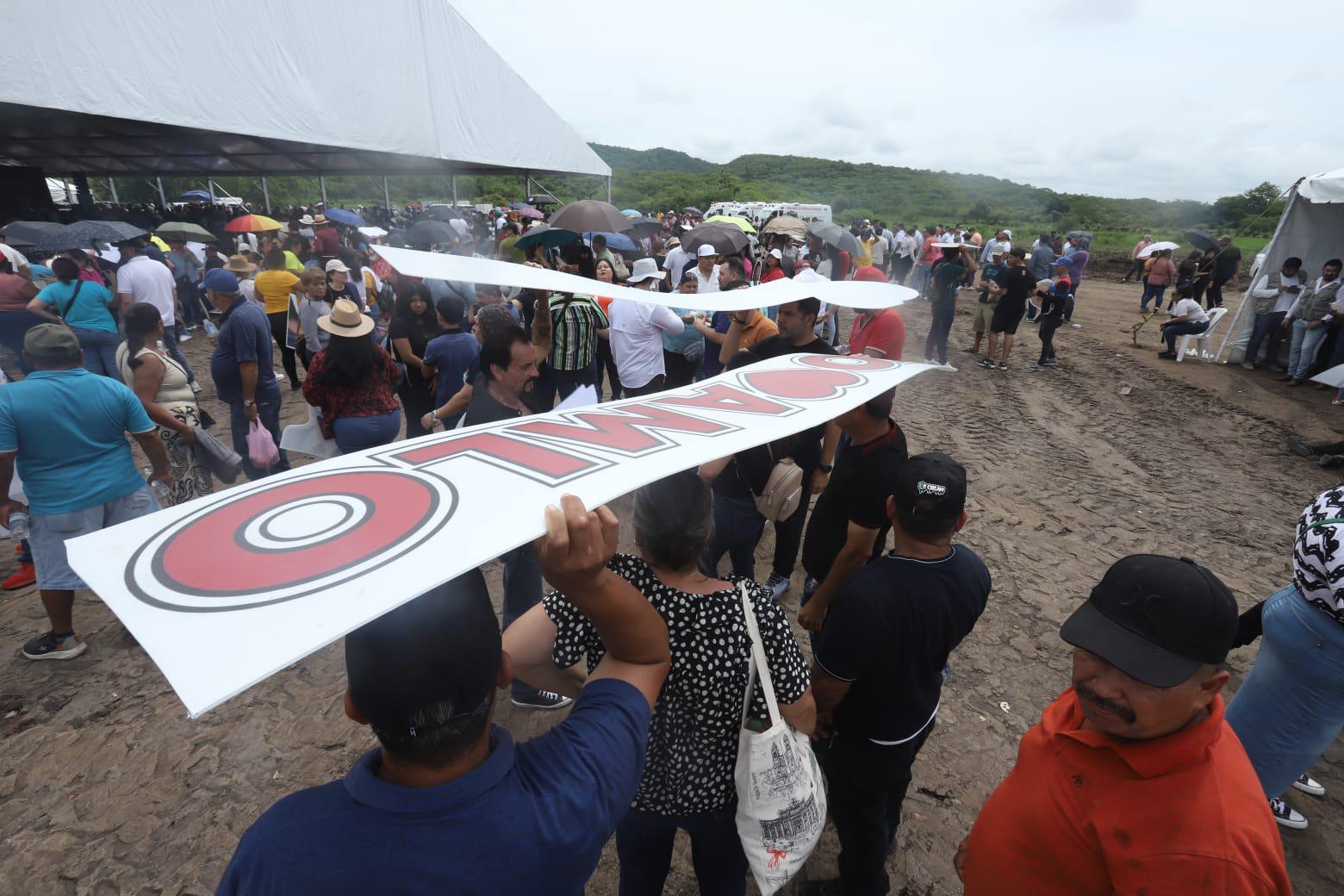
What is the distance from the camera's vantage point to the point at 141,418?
3285 mm

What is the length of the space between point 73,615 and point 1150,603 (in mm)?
5846

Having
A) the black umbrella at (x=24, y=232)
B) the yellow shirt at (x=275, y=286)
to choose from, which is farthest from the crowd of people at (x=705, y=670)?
the black umbrella at (x=24, y=232)

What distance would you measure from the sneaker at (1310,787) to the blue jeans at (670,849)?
317cm

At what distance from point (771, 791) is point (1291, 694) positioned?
240cm

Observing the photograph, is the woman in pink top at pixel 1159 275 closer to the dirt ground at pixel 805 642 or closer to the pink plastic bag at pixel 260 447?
the dirt ground at pixel 805 642

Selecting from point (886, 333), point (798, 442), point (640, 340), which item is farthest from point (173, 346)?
point (886, 333)

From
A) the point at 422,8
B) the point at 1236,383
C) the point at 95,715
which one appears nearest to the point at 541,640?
the point at 95,715

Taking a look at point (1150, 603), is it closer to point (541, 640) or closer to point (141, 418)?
point (541, 640)

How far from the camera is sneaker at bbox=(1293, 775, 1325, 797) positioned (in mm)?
2980

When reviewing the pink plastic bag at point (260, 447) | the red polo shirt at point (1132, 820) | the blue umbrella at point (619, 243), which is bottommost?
the pink plastic bag at point (260, 447)

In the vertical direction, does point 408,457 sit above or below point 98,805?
above

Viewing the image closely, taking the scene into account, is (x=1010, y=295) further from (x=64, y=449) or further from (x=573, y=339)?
(x=64, y=449)

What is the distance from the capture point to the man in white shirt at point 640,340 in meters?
5.27

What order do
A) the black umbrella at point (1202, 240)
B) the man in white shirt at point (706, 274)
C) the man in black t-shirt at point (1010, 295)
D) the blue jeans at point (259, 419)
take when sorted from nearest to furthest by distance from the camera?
the blue jeans at point (259, 419)
the man in white shirt at point (706, 274)
the man in black t-shirt at point (1010, 295)
the black umbrella at point (1202, 240)
